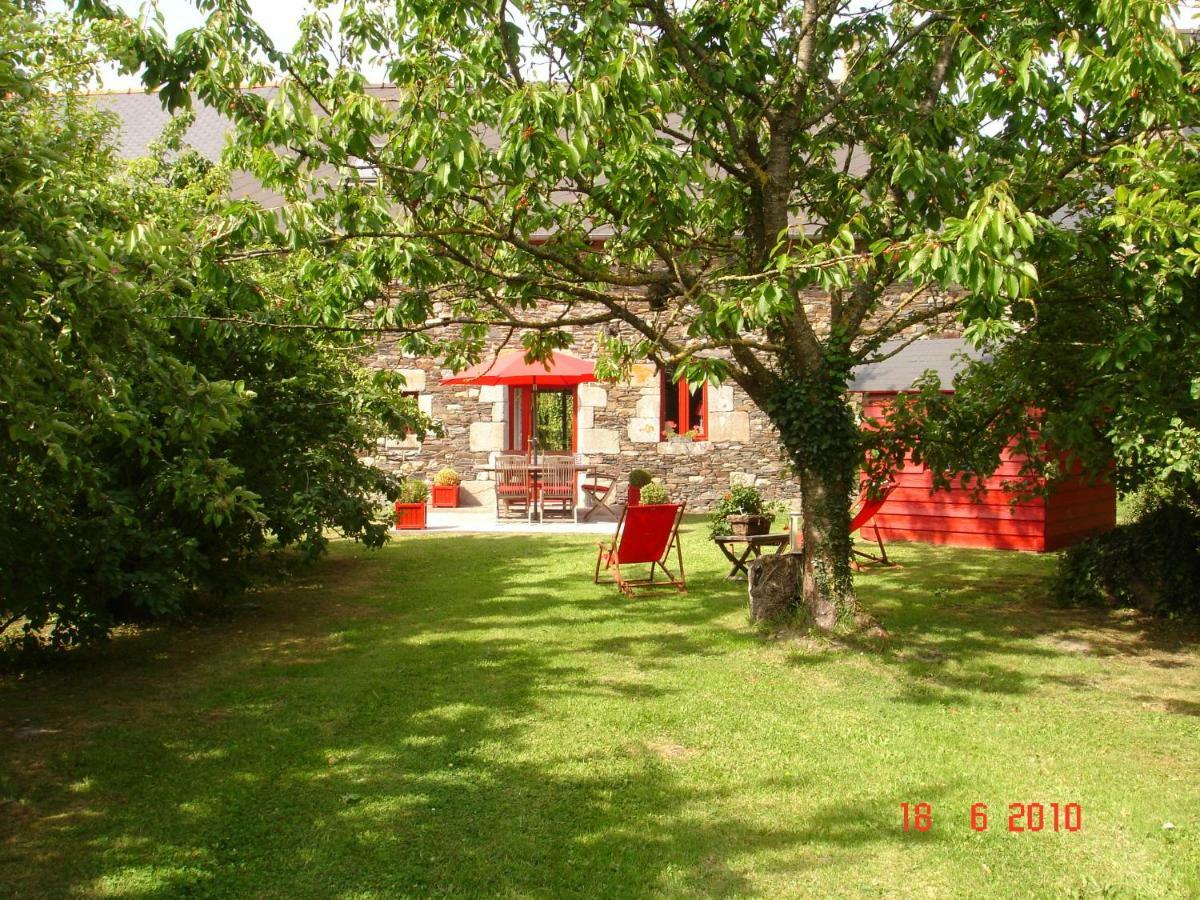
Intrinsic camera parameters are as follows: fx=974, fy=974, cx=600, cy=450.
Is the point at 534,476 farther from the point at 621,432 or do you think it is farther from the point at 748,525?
the point at 748,525

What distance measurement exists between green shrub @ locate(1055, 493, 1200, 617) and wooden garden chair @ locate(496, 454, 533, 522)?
746 centimetres

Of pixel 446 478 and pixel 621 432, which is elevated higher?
pixel 621 432

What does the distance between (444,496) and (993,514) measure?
8017 mm

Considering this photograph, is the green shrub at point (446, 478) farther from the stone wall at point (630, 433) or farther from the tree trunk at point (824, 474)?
the tree trunk at point (824, 474)

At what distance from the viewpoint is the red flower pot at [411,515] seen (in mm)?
13227

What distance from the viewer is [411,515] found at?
13273mm

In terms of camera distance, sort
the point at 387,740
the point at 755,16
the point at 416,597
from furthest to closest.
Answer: the point at 416,597 → the point at 755,16 → the point at 387,740

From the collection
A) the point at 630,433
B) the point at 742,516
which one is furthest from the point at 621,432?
the point at 742,516

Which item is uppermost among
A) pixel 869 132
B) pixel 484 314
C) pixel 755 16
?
pixel 755 16

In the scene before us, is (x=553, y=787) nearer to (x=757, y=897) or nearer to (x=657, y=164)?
(x=757, y=897)

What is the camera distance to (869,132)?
684 centimetres

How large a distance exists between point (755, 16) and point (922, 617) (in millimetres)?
4454

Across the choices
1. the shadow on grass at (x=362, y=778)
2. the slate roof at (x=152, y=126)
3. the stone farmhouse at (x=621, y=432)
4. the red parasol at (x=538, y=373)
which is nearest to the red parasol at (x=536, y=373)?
the red parasol at (x=538, y=373)

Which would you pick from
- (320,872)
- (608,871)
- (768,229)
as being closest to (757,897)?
(608,871)
